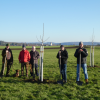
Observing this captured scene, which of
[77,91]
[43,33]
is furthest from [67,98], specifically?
[43,33]

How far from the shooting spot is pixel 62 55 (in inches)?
328

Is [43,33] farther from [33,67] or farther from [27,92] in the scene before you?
[27,92]

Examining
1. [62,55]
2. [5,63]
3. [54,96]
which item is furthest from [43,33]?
[54,96]

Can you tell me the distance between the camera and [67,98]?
5.88m

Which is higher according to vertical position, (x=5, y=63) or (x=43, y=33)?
(x=43, y=33)

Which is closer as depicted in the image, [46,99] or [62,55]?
[46,99]

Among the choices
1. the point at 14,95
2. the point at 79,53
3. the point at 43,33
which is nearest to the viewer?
the point at 14,95

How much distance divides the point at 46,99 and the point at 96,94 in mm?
2313

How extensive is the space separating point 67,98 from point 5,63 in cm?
548

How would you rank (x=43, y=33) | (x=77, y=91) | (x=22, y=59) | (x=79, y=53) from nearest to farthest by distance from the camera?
(x=77, y=91) < (x=79, y=53) < (x=43, y=33) < (x=22, y=59)

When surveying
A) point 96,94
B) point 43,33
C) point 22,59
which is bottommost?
point 96,94

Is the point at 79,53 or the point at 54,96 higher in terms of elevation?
the point at 79,53

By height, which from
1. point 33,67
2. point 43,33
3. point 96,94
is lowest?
point 96,94

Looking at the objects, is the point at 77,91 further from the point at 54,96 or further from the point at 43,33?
the point at 43,33
